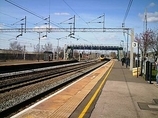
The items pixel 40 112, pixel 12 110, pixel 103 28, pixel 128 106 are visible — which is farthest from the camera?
pixel 103 28

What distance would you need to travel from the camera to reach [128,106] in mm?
9820

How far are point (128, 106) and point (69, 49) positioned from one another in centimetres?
8979

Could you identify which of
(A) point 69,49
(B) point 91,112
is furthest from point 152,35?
(B) point 91,112

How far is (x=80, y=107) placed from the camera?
9336 millimetres

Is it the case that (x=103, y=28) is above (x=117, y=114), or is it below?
above

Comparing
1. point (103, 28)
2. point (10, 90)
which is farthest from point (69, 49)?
point (10, 90)

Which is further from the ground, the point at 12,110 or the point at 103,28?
the point at 103,28

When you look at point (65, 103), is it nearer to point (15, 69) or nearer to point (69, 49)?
point (15, 69)

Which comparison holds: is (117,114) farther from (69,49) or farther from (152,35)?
(69,49)

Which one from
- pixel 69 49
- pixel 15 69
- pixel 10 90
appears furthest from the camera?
pixel 69 49

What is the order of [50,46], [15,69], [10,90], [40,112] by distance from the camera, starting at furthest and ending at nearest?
[50,46]
[15,69]
[10,90]
[40,112]

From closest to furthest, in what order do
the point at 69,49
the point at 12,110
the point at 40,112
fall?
the point at 40,112 < the point at 12,110 < the point at 69,49

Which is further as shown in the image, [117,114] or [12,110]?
[12,110]

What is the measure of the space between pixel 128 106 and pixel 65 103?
2498 millimetres
